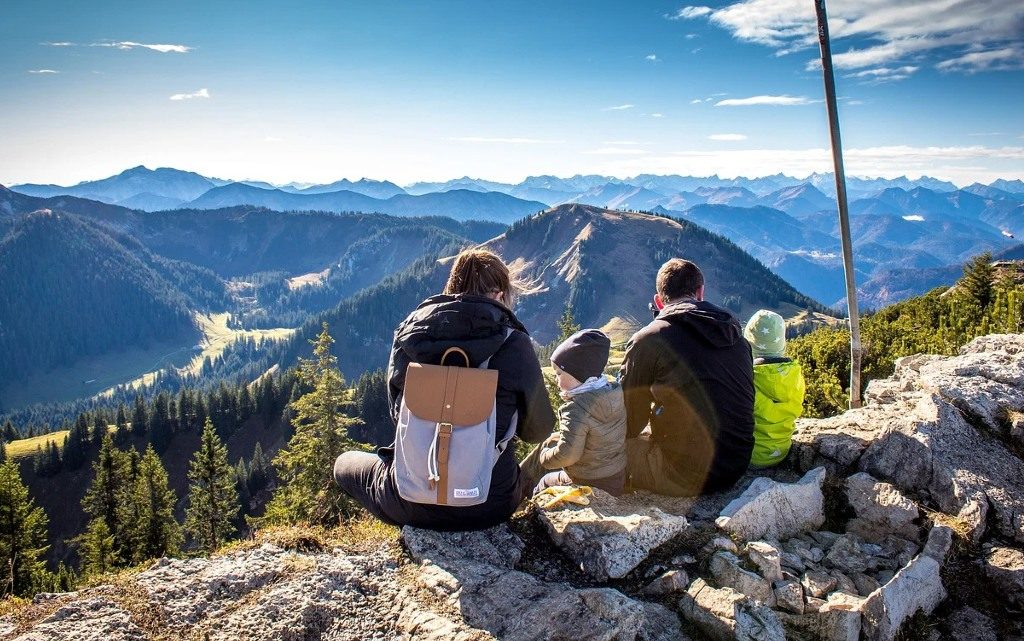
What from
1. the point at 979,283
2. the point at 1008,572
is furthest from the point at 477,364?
the point at 979,283

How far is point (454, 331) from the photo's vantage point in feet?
18.6

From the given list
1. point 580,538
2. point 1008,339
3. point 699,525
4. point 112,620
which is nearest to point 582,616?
point 580,538

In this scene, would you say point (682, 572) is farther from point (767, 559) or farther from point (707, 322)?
point (707, 322)

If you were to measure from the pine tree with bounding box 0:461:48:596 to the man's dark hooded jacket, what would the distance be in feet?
139

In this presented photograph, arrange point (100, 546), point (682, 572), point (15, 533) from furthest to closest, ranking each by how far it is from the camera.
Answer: point (100, 546) → point (15, 533) → point (682, 572)

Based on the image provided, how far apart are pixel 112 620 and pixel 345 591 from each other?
2.13 metres

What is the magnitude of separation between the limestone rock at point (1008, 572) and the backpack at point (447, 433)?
5849 mm

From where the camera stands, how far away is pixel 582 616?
4859 millimetres

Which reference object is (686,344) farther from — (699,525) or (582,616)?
(582,616)

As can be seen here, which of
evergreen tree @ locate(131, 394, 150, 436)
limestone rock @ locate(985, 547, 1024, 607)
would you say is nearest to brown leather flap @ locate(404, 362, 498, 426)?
limestone rock @ locate(985, 547, 1024, 607)

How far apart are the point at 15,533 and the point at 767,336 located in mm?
46502

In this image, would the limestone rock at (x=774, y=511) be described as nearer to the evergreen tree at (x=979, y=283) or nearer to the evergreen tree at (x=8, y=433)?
the evergreen tree at (x=979, y=283)

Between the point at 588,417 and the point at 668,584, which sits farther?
the point at 588,417

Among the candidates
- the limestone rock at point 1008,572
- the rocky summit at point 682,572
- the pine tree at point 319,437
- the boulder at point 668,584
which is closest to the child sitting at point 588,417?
the rocky summit at point 682,572
